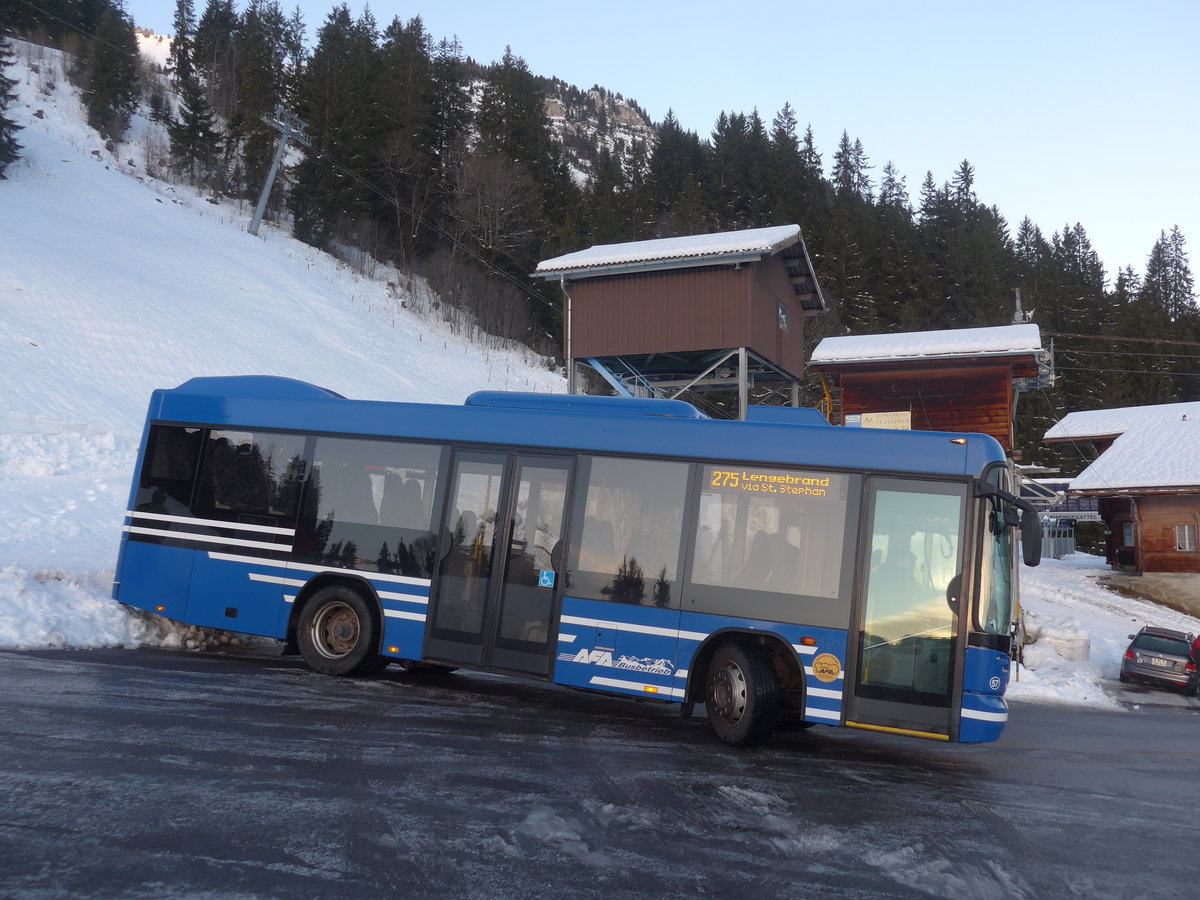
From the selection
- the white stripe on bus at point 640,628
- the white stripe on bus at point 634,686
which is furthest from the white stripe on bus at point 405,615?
the white stripe on bus at point 634,686

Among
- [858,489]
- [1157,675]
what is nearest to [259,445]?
[858,489]

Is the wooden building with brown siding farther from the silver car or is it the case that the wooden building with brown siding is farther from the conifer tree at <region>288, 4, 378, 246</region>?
the conifer tree at <region>288, 4, 378, 246</region>

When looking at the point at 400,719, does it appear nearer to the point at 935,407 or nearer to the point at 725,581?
the point at 725,581

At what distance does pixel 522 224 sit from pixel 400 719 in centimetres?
5451

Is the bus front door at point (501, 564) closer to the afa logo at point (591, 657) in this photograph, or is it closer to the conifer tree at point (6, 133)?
the afa logo at point (591, 657)

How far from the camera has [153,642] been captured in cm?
1102

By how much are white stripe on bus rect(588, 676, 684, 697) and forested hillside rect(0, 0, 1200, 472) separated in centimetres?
4456

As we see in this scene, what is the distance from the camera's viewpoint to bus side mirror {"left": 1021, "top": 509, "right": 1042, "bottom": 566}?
23.7ft

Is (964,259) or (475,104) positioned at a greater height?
(475,104)

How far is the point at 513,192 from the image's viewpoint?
5816 centimetres

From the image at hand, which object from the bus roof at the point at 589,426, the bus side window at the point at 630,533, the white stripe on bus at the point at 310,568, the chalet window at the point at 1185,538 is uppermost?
the chalet window at the point at 1185,538

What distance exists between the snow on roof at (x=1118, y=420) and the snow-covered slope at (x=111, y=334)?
25522 millimetres

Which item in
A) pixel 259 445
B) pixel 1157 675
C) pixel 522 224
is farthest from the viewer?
pixel 522 224

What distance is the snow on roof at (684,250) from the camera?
2697 cm
